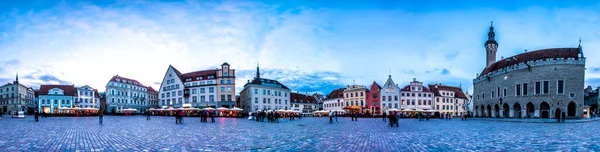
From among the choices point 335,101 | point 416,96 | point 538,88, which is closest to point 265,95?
point 335,101

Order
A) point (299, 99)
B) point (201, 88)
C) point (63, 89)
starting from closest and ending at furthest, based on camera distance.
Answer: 1. point (201, 88)
2. point (63, 89)
3. point (299, 99)

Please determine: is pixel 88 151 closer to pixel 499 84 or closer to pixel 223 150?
pixel 223 150

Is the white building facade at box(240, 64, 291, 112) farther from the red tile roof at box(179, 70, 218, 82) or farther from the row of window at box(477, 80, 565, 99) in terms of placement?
the row of window at box(477, 80, 565, 99)

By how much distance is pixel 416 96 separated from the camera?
75375 mm

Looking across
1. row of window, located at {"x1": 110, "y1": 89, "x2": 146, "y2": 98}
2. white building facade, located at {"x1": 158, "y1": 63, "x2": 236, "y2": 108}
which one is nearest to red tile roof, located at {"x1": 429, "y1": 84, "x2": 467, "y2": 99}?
white building facade, located at {"x1": 158, "y1": 63, "x2": 236, "y2": 108}

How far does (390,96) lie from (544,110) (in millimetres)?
31883

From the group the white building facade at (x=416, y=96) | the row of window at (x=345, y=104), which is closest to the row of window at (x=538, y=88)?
the white building facade at (x=416, y=96)

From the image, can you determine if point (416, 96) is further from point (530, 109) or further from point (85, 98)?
point (85, 98)

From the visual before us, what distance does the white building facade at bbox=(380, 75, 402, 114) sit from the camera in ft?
244

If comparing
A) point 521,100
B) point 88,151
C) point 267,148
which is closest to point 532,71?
point 521,100

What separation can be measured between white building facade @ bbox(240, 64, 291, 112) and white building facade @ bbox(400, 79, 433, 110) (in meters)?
26.1

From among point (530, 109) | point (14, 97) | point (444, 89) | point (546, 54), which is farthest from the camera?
point (14, 97)

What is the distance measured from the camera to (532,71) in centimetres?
4553

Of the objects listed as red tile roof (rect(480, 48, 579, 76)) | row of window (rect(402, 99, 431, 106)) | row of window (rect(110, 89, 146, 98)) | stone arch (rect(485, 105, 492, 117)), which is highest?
red tile roof (rect(480, 48, 579, 76))
